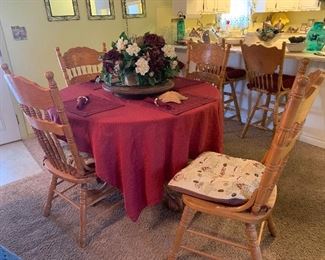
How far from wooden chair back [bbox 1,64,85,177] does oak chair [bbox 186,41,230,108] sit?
52.1 inches

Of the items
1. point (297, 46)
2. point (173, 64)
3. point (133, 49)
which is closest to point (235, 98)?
point (297, 46)

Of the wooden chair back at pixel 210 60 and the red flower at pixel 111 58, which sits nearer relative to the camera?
the red flower at pixel 111 58

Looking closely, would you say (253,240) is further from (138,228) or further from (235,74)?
(235,74)

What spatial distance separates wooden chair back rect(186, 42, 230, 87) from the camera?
2.23m

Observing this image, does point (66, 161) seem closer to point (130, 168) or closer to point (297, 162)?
point (130, 168)

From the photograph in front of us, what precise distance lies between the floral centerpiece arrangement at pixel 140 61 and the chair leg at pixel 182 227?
30.5 inches

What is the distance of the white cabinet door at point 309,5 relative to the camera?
14.6 feet

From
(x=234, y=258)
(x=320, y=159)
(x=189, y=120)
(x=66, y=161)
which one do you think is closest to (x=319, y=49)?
(x=320, y=159)

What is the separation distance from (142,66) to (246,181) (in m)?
0.83

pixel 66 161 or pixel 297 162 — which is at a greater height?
pixel 66 161

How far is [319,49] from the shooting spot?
8.75 ft

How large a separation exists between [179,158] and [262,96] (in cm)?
200

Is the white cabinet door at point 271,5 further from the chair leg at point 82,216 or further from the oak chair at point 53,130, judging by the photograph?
the chair leg at point 82,216

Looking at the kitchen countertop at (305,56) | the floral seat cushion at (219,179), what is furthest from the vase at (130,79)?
the kitchen countertop at (305,56)
